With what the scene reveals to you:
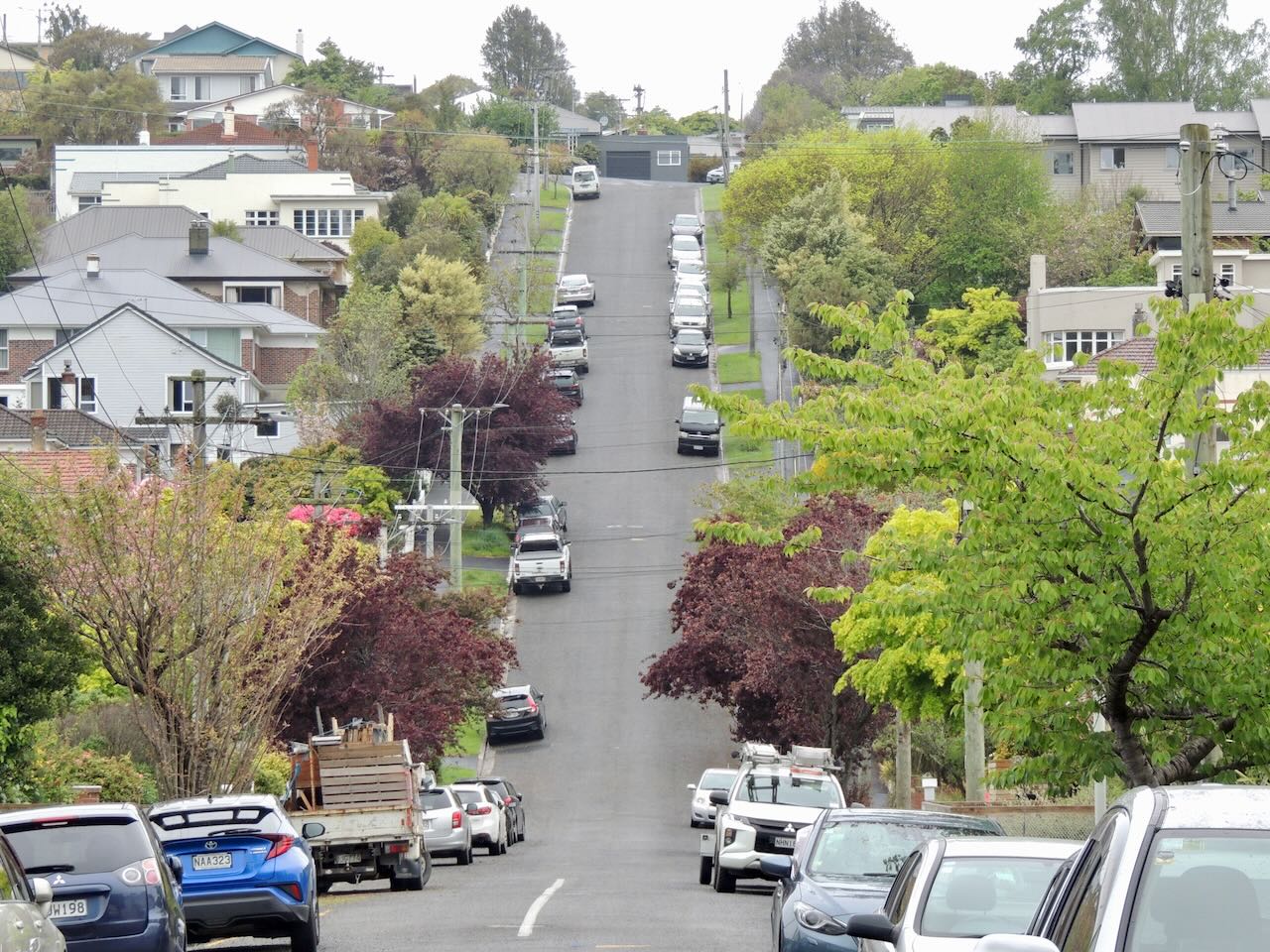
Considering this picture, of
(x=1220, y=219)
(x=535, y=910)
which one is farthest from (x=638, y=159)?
(x=535, y=910)

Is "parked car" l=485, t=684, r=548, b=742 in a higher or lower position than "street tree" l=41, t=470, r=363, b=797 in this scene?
lower

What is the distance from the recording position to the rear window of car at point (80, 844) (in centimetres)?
1399

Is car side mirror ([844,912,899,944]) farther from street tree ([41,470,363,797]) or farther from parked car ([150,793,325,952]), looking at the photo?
street tree ([41,470,363,797])

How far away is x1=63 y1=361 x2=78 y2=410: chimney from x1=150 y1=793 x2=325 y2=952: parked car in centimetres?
5592

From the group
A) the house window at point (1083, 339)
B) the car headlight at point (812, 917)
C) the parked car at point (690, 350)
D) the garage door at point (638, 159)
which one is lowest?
the car headlight at point (812, 917)

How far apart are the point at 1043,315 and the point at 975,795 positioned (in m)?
44.7

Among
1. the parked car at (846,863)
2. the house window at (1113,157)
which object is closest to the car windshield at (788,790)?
the parked car at (846,863)

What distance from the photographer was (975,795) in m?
28.4

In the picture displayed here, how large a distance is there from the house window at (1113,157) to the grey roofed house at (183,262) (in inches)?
1635

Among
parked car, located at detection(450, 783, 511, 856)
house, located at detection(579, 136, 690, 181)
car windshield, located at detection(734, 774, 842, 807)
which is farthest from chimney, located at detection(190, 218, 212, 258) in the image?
car windshield, located at detection(734, 774, 842, 807)

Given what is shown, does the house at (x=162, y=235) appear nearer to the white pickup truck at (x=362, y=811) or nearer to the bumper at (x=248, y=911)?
the white pickup truck at (x=362, y=811)

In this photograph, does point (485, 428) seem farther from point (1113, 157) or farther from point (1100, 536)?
point (1100, 536)

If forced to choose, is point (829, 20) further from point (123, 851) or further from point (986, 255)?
point (123, 851)

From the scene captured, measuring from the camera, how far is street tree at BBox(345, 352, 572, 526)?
66.4 m
